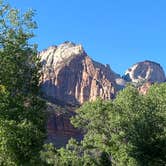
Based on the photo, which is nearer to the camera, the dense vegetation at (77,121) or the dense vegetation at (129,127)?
the dense vegetation at (77,121)

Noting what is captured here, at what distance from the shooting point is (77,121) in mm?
60750

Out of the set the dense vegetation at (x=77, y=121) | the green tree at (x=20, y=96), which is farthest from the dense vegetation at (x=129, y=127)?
the green tree at (x=20, y=96)

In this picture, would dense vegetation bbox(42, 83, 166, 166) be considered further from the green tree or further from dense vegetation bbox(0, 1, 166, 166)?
the green tree

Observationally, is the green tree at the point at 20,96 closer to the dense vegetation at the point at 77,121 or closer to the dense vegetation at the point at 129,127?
the dense vegetation at the point at 77,121

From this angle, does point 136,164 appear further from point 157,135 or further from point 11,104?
point 11,104

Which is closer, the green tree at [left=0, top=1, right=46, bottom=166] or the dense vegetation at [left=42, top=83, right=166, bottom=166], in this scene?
the green tree at [left=0, top=1, right=46, bottom=166]

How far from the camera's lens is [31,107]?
35.6 m

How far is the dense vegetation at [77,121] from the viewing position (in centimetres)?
3291

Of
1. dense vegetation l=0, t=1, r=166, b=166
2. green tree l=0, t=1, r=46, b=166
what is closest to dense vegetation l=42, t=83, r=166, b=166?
dense vegetation l=0, t=1, r=166, b=166

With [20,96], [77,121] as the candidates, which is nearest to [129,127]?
[77,121]

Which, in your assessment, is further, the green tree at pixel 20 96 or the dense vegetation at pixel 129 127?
the dense vegetation at pixel 129 127

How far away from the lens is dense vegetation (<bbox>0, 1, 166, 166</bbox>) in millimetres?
32906

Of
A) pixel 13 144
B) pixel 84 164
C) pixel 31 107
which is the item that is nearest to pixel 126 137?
pixel 84 164

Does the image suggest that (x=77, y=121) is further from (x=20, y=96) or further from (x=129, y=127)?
(x=20, y=96)
